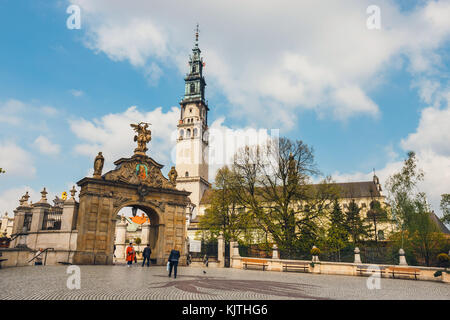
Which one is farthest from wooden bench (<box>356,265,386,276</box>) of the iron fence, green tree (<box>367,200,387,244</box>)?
green tree (<box>367,200,387,244</box>)

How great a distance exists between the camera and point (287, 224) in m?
29.5

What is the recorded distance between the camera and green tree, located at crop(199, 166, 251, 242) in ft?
117

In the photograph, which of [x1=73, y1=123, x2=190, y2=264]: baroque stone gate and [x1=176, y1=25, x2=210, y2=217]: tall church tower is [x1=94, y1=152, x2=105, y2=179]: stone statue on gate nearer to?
[x1=73, y1=123, x2=190, y2=264]: baroque stone gate

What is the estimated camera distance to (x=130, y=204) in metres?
26.9

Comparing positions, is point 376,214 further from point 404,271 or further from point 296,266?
point 296,266

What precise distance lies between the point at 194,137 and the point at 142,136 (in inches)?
2068

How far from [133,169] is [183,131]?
5650 cm

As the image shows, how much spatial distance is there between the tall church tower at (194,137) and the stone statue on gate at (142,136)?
47726 mm

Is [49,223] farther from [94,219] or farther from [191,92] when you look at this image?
[191,92]

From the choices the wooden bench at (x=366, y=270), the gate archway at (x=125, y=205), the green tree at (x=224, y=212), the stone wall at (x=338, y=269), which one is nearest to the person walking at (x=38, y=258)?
the gate archway at (x=125, y=205)

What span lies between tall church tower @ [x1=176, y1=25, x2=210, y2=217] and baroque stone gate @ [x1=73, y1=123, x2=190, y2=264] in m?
46.7

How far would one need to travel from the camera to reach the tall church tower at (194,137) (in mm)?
78250

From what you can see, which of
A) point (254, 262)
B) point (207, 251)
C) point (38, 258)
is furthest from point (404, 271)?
point (38, 258)

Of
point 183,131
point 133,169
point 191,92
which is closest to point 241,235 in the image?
point 133,169
